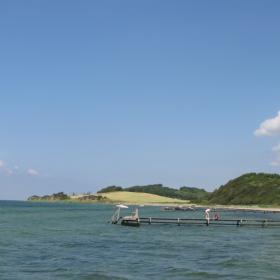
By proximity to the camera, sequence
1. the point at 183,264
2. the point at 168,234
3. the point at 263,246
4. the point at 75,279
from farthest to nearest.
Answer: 1. the point at 168,234
2. the point at 263,246
3. the point at 183,264
4. the point at 75,279

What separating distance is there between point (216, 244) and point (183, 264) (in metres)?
20.2

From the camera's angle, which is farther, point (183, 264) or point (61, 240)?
A: point (61, 240)

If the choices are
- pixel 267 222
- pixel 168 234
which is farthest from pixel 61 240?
pixel 267 222

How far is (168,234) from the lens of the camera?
8312 centimetres

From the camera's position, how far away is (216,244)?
222ft

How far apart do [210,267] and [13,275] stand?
16548mm

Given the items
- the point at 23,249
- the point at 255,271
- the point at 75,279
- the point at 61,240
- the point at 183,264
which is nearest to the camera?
the point at 75,279

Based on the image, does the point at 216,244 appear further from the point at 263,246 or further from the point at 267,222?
the point at 267,222

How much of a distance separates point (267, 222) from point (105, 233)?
37.9 m

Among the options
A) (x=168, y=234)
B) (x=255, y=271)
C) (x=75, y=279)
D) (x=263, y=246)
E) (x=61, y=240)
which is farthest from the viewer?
(x=168, y=234)

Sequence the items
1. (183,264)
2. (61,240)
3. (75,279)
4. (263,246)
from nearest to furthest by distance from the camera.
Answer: (75,279) < (183,264) < (263,246) < (61,240)

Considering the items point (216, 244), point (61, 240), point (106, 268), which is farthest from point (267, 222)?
point (106, 268)

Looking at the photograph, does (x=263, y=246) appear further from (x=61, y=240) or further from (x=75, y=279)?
(x=75, y=279)

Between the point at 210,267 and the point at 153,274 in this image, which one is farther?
the point at 210,267
